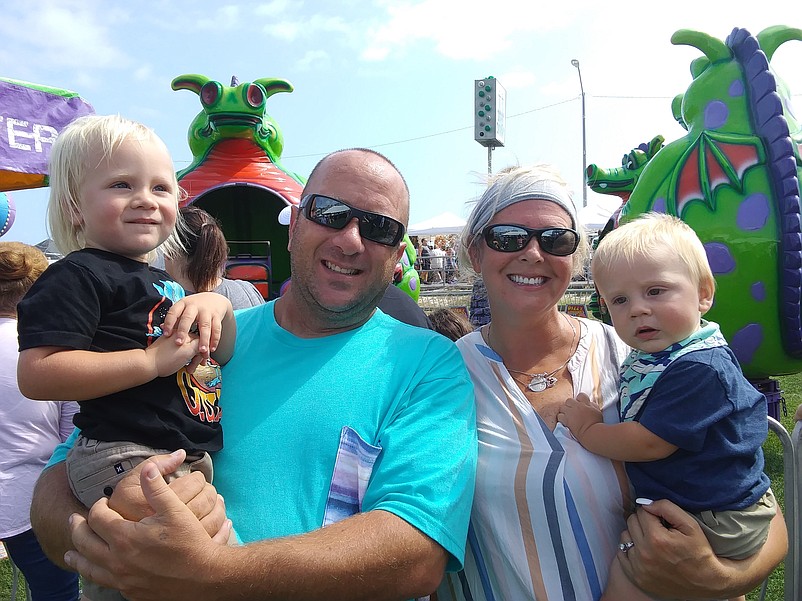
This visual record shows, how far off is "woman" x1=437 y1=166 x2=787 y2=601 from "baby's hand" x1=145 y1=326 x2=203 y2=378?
37.4 inches

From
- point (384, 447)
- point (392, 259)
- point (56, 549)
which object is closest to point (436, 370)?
point (384, 447)

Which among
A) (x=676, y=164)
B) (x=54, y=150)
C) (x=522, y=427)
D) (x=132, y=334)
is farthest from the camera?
(x=676, y=164)

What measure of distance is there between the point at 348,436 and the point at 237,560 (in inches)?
17.5

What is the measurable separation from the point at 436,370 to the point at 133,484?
91 centimetres

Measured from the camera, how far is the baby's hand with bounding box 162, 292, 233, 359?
5.68 ft

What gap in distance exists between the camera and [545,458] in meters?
1.91

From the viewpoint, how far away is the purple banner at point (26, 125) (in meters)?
5.09

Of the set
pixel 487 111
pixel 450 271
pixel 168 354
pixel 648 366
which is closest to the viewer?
pixel 168 354

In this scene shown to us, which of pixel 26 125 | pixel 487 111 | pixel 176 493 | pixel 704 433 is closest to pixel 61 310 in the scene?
pixel 176 493

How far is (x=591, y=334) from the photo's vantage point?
7.34ft

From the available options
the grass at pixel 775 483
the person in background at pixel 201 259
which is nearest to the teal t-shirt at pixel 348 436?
the person in background at pixel 201 259

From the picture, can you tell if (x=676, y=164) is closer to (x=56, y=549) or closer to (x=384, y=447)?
(x=384, y=447)

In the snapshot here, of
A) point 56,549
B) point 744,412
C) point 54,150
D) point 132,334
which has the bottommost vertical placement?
point 56,549

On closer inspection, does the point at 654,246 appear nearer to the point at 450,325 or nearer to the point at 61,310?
the point at 61,310
